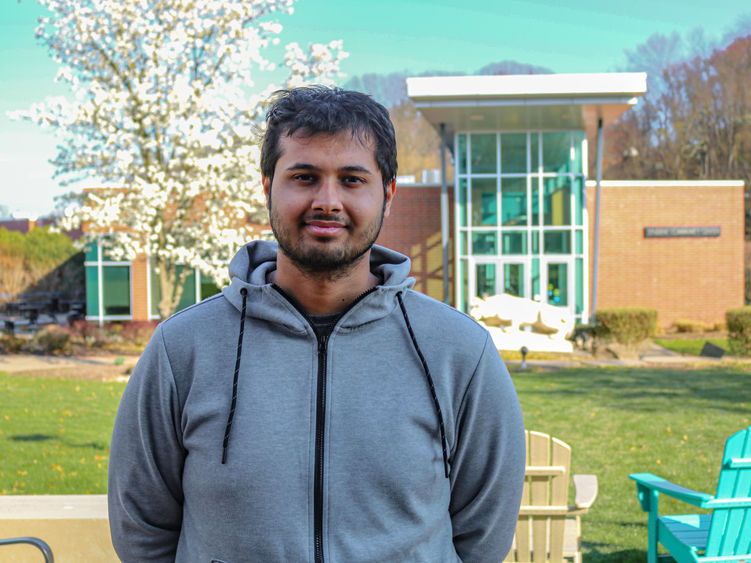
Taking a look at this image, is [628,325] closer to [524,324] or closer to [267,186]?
[524,324]

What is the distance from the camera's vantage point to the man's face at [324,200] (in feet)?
6.88

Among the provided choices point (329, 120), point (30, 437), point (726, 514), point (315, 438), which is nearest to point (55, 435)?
point (30, 437)

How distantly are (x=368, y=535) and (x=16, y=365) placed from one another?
19.4 m

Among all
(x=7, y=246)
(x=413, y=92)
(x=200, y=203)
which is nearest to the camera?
(x=200, y=203)

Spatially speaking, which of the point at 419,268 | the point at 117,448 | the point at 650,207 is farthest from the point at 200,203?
the point at 117,448

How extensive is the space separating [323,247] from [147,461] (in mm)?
718

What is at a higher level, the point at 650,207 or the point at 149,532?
the point at 650,207

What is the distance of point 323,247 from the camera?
211cm

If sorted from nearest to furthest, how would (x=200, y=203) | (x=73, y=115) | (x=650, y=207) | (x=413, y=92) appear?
1. (x=73, y=115)
2. (x=200, y=203)
3. (x=413, y=92)
4. (x=650, y=207)

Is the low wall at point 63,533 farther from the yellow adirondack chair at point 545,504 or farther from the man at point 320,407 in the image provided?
the yellow adirondack chair at point 545,504

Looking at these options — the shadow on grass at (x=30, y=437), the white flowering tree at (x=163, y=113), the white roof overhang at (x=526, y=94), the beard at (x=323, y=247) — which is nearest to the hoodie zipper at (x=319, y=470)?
the beard at (x=323, y=247)

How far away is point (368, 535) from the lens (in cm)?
200

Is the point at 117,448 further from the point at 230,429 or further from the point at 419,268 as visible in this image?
the point at 419,268

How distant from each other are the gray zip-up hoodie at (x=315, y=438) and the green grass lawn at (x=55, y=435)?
567 centimetres
